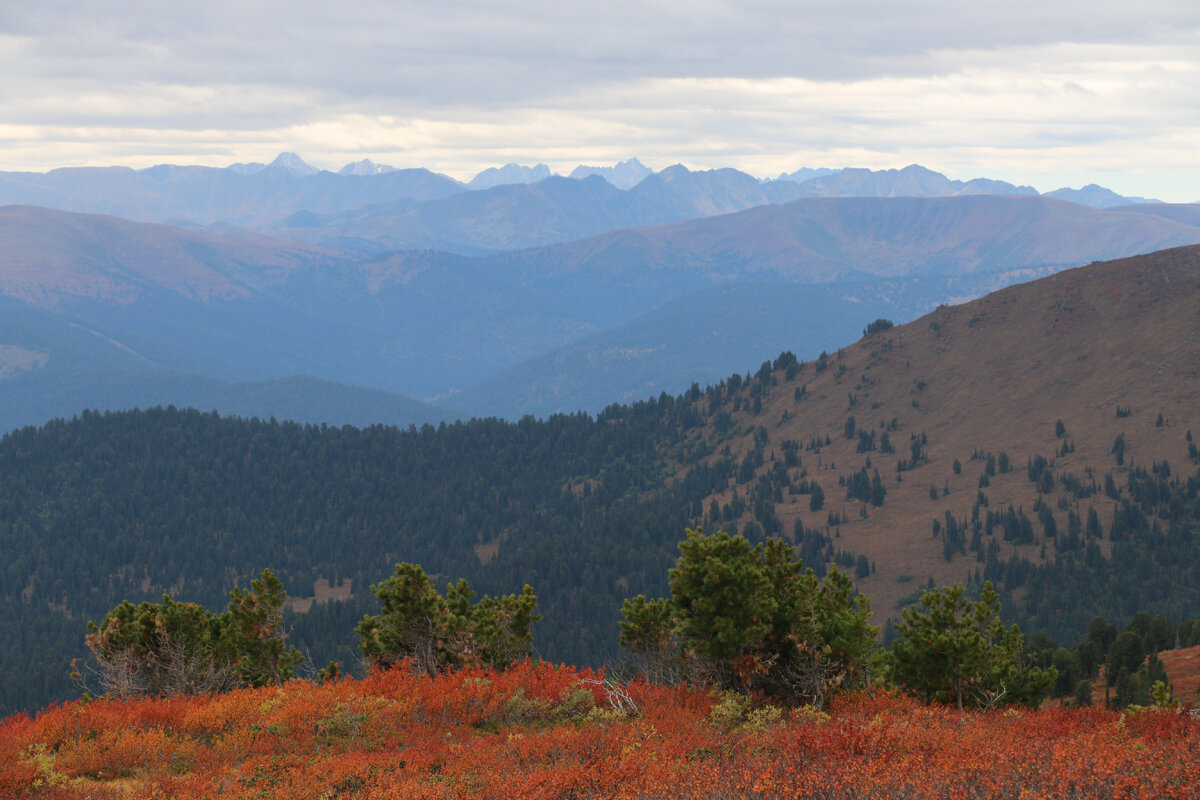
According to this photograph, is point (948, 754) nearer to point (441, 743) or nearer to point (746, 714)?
point (746, 714)

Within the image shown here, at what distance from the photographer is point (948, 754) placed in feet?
80.8

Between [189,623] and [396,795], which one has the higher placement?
[396,795]

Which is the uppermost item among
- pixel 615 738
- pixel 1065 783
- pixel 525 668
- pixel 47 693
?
pixel 1065 783

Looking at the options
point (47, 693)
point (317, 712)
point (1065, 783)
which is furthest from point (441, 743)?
point (47, 693)

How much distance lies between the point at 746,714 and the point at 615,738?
25.4 feet

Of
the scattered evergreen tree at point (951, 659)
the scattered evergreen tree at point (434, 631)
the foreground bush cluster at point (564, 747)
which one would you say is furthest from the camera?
the scattered evergreen tree at point (434, 631)

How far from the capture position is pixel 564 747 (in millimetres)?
28578

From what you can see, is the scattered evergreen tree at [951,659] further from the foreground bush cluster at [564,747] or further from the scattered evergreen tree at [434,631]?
the scattered evergreen tree at [434,631]

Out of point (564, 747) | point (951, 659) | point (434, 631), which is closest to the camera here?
point (564, 747)

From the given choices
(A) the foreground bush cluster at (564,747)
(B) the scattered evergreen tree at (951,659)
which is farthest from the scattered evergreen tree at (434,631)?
(B) the scattered evergreen tree at (951,659)

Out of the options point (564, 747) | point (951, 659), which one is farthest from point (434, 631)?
point (951, 659)

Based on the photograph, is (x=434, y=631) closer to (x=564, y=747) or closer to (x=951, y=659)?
(x=564, y=747)

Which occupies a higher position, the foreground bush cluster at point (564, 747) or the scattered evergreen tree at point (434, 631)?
the foreground bush cluster at point (564, 747)

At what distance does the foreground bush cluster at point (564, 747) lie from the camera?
22344 mm
